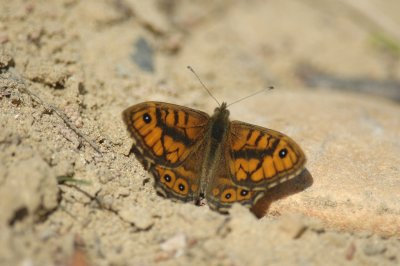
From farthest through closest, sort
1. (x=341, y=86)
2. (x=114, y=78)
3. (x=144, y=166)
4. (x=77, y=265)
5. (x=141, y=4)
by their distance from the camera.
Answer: (x=341, y=86), (x=141, y=4), (x=114, y=78), (x=144, y=166), (x=77, y=265)

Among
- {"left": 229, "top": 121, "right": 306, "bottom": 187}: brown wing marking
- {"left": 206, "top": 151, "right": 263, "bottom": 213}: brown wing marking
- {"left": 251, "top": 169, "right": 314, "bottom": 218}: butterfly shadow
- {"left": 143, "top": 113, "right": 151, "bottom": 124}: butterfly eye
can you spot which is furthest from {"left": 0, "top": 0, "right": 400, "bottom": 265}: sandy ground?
{"left": 143, "top": 113, "right": 151, "bottom": 124}: butterfly eye

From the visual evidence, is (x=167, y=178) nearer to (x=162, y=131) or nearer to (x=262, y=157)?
(x=162, y=131)

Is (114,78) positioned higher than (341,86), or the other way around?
(341,86)

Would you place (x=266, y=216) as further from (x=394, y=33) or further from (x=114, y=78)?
(x=394, y=33)

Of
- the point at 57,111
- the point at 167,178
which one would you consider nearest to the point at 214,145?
the point at 167,178

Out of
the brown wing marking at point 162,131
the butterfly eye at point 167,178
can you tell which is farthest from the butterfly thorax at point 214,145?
the butterfly eye at point 167,178

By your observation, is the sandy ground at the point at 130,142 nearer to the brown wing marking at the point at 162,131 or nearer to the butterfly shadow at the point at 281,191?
the butterfly shadow at the point at 281,191

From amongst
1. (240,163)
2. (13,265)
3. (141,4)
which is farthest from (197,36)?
(13,265)
